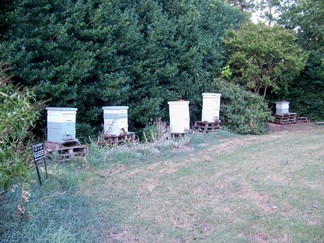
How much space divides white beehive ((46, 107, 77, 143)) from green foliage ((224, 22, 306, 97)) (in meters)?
7.92

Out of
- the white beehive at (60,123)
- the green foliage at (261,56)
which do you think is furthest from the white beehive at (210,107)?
the white beehive at (60,123)

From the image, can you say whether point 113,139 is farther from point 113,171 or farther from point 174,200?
point 174,200

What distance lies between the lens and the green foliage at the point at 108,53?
6.89 metres

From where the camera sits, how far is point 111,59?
329 inches

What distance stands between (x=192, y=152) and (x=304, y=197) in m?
3.36

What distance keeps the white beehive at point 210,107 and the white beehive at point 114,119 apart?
3.45 metres

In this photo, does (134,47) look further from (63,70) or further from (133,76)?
(63,70)

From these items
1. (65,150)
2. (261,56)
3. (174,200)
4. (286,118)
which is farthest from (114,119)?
(286,118)

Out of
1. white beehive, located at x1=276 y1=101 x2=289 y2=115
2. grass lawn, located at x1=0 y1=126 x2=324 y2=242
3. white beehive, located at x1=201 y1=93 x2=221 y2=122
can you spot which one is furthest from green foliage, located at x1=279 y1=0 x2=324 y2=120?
grass lawn, located at x1=0 y1=126 x2=324 y2=242

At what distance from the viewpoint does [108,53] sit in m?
7.99

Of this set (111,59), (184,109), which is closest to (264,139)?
(184,109)

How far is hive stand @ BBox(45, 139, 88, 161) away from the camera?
612 cm

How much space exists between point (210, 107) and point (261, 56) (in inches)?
158

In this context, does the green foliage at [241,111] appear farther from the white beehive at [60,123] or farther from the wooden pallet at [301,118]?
the white beehive at [60,123]
